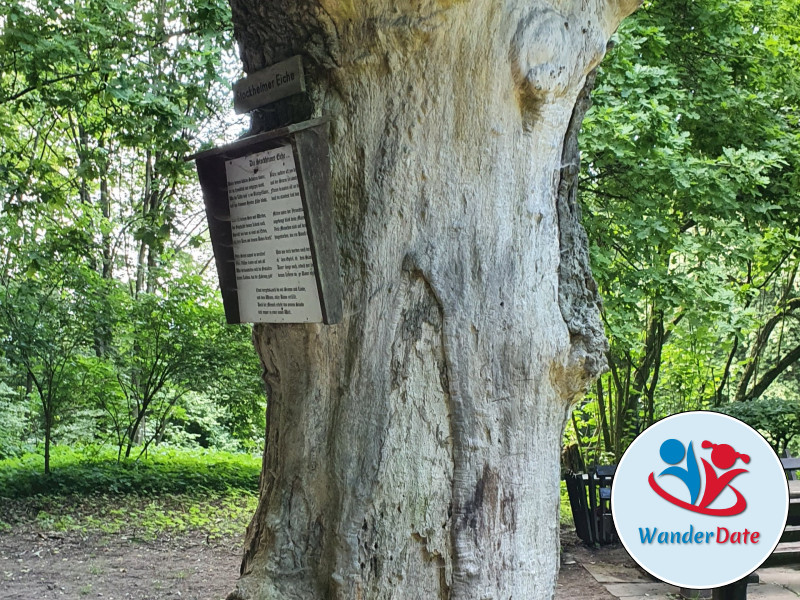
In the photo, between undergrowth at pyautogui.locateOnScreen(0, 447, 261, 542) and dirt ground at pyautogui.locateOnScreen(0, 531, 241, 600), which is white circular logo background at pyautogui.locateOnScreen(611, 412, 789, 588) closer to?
dirt ground at pyautogui.locateOnScreen(0, 531, 241, 600)

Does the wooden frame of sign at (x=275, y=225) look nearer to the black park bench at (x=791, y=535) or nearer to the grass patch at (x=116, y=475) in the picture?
the black park bench at (x=791, y=535)

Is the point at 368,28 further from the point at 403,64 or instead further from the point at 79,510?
the point at 79,510

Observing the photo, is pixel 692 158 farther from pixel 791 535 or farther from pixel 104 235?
pixel 104 235

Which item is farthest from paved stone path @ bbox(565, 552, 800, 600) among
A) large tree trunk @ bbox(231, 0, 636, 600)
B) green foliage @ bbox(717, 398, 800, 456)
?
large tree trunk @ bbox(231, 0, 636, 600)

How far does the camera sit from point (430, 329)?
2725mm

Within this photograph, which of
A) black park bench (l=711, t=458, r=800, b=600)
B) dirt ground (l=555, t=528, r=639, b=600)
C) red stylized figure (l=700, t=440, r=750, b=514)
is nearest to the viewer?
red stylized figure (l=700, t=440, r=750, b=514)

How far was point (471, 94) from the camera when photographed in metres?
2.80

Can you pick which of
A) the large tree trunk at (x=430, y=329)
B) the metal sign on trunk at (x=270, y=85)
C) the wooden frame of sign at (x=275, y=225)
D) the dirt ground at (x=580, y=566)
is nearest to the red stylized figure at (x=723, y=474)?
the large tree trunk at (x=430, y=329)

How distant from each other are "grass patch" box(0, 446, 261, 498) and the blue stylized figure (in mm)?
8056

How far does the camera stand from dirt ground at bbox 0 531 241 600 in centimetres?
617

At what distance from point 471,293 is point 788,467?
5.24m

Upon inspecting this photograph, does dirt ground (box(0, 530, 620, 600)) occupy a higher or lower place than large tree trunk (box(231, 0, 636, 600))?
lower

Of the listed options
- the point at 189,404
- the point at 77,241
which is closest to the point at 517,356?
the point at 77,241

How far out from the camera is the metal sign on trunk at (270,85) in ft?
9.34
